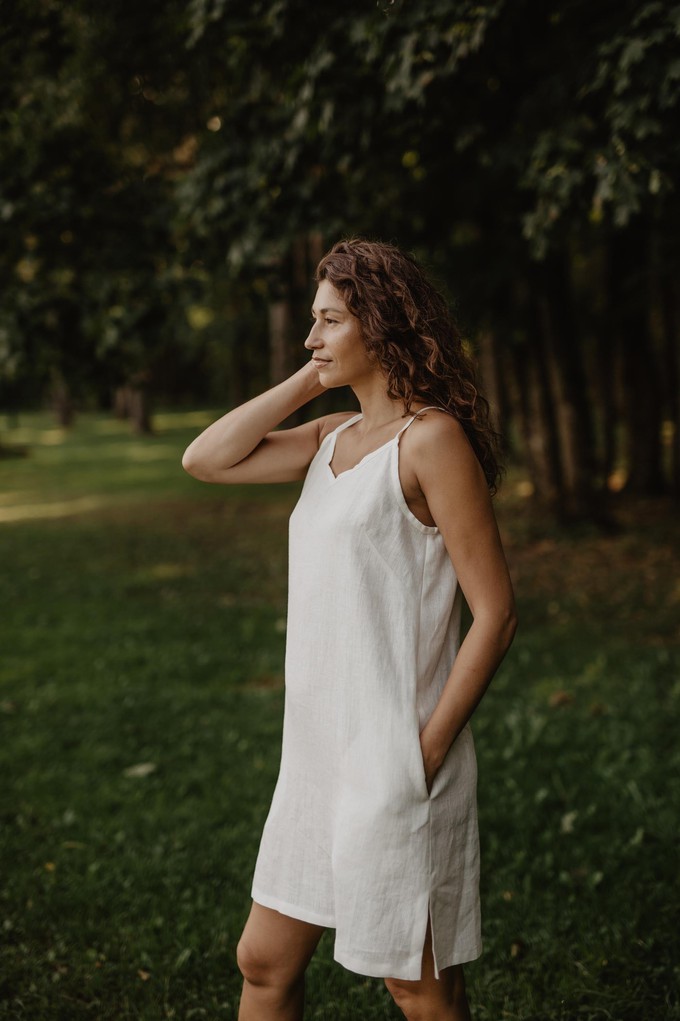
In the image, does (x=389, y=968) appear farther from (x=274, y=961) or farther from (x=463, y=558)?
(x=463, y=558)

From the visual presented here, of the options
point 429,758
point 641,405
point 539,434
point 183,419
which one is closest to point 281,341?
point 539,434

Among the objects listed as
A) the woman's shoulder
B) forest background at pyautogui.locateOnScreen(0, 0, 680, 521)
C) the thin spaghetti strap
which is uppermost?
forest background at pyautogui.locateOnScreen(0, 0, 680, 521)

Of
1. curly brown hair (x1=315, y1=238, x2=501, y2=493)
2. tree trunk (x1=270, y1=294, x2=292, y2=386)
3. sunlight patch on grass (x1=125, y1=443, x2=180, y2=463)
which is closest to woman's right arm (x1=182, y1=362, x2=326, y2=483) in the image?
curly brown hair (x1=315, y1=238, x2=501, y2=493)

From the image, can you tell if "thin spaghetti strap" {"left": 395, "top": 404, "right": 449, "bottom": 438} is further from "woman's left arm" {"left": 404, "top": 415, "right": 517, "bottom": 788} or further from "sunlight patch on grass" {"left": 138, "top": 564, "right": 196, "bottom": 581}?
"sunlight patch on grass" {"left": 138, "top": 564, "right": 196, "bottom": 581}

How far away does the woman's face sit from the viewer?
6.85 feet

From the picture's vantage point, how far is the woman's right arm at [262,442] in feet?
7.57

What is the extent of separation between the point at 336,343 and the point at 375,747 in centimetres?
88

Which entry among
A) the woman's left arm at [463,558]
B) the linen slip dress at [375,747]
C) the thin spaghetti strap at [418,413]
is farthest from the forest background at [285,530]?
the linen slip dress at [375,747]

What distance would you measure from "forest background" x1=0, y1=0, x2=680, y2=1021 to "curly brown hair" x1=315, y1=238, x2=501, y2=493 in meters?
0.37

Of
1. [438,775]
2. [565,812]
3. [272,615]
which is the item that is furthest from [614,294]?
[438,775]

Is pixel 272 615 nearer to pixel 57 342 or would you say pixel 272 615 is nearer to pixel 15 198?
pixel 57 342

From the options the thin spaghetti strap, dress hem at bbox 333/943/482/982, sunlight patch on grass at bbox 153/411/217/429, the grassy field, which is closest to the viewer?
dress hem at bbox 333/943/482/982

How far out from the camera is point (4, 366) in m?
7.63

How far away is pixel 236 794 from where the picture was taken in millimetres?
4656
